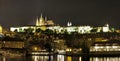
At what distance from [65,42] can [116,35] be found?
48.0 ft

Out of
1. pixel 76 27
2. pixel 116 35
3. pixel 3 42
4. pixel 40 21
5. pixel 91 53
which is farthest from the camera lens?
pixel 40 21

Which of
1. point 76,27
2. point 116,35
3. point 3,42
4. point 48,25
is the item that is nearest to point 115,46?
point 3,42

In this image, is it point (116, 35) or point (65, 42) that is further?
point (116, 35)

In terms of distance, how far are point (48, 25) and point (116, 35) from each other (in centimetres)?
2439

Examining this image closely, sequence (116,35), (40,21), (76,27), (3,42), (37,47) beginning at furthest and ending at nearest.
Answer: (40,21)
(76,27)
(116,35)
(3,42)
(37,47)

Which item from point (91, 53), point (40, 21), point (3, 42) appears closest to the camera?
point (91, 53)

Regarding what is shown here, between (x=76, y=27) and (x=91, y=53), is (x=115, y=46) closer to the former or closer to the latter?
(x=91, y=53)

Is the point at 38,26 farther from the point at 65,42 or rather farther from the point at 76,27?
the point at 65,42

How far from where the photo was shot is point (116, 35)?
79.7m

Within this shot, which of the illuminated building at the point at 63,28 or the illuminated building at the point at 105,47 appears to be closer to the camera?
the illuminated building at the point at 105,47

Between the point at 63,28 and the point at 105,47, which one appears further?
the point at 63,28

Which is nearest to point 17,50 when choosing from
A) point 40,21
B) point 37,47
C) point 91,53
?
point 37,47

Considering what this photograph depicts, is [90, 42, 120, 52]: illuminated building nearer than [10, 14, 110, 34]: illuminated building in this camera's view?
Yes

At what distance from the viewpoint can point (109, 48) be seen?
191ft
